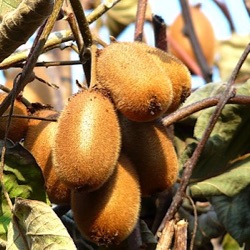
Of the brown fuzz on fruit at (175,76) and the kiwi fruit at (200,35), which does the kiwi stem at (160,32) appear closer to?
the brown fuzz on fruit at (175,76)

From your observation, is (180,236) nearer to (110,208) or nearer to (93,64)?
(110,208)

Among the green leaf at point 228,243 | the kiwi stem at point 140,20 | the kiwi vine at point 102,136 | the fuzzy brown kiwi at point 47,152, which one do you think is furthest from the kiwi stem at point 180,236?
the green leaf at point 228,243

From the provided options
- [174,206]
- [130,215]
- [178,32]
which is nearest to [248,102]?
[174,206]

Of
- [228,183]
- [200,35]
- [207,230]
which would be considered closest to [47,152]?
[228,183]

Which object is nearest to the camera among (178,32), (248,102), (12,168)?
(12,168)

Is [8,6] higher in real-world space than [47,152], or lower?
higher

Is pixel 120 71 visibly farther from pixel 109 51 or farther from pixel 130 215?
pixel 130 215

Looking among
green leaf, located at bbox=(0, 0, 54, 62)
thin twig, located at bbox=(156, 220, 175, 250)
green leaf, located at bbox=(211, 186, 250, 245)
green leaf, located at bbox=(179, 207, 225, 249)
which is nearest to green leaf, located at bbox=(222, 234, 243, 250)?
green leaf, located at bbox=(179, 207, 225, 249)
